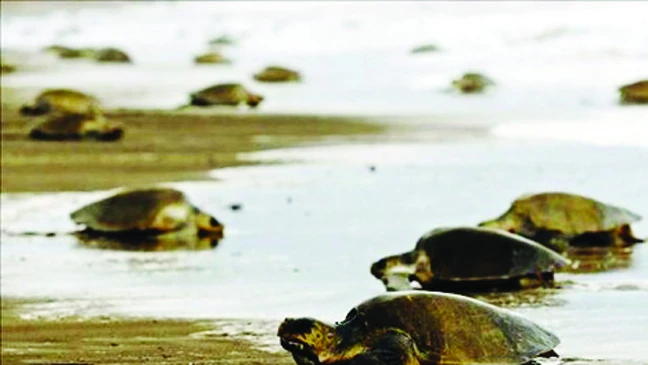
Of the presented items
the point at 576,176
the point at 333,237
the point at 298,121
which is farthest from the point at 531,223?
the point at 298,121

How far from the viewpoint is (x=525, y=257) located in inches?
277

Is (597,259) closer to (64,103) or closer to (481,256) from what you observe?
(481,256)

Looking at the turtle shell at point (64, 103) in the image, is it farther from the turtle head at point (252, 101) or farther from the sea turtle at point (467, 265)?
the sea turtle at point (467, 265)

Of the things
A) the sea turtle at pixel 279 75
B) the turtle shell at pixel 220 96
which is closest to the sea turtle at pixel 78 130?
the turtle shell at pixel 220 96

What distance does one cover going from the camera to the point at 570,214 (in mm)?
8438

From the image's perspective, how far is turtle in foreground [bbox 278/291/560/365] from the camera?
492cm

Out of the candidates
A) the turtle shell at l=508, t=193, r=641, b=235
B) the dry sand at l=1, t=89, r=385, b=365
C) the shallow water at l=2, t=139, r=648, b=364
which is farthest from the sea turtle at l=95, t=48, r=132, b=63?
the turtle shell at l=508, t=193, r=641, b=235

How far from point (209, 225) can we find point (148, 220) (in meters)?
0.36

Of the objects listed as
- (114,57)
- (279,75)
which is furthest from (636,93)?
(114,57)

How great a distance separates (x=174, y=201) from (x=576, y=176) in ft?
12.1

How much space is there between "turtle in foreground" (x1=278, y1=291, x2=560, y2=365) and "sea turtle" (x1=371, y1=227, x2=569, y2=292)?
1591mm

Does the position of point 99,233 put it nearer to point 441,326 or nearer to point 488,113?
point 441,326

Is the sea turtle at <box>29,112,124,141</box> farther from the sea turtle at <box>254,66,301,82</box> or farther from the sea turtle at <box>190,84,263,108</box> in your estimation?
the sea turtle at <box>254,66,301,82</box>

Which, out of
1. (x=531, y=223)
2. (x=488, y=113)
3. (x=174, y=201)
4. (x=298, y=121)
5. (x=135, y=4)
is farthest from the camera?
(x=135, y=4)
